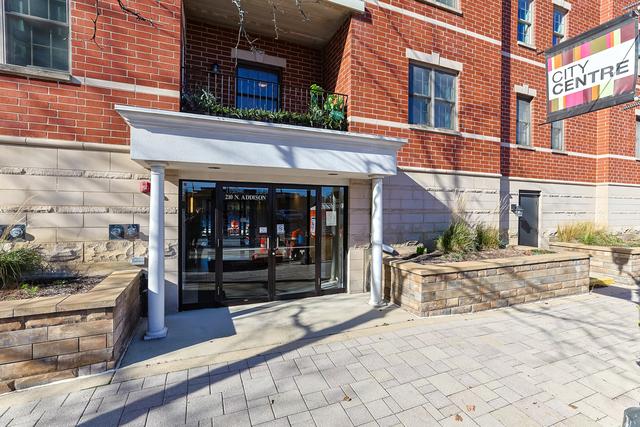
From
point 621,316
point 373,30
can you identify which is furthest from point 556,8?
point 621,316

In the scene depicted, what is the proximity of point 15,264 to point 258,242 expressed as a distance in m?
3.50

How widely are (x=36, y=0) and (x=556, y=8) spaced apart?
14369 mm

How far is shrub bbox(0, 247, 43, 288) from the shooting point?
3891 millimetres

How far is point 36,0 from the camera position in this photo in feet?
15.4

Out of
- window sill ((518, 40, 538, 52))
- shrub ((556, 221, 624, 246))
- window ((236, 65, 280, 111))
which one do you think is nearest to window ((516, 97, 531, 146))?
window sill ((518, 40, 538, 52))

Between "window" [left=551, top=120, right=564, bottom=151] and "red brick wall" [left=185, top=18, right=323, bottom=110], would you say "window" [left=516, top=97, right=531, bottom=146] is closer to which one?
"window" [left=551, top=120, right=564, bottom=151]

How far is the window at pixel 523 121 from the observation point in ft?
31.0

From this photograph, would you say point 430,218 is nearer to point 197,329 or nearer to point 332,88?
point 332,88

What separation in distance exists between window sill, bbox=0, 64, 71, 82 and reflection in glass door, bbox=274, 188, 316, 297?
152 inches

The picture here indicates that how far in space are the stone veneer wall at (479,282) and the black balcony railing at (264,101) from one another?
11.1ft

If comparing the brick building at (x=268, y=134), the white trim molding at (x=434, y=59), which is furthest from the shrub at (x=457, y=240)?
the white trim molding at (x=434, y=59)

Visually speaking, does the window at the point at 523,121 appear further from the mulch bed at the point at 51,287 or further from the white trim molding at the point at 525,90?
the mulch bed at the point at 51,287

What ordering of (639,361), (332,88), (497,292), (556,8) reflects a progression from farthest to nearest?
(556,8) < (332,88) < (497,292) < (639,361)

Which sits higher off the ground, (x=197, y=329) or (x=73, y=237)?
(x=73, y=237)
